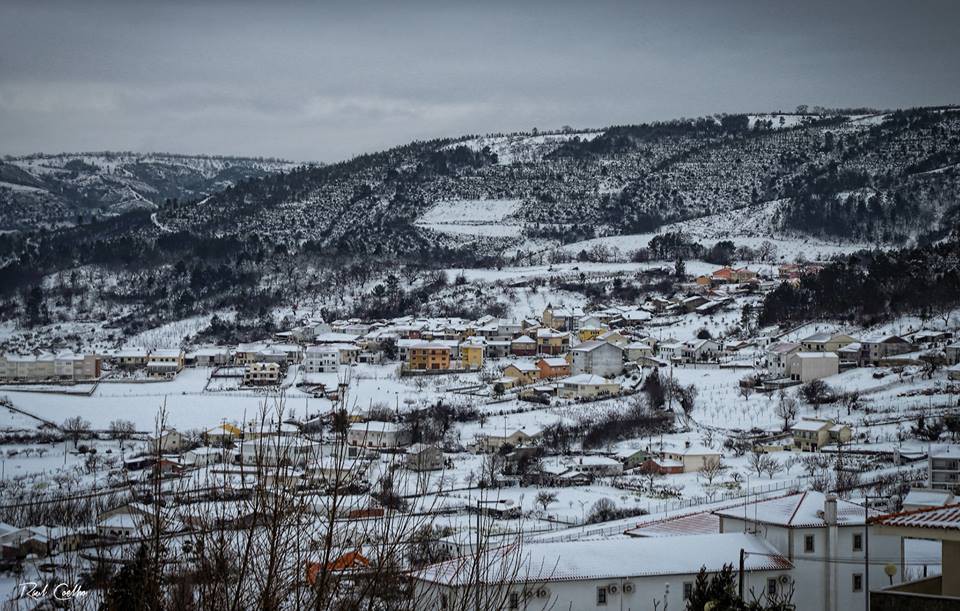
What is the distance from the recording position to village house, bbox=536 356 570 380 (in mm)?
42844

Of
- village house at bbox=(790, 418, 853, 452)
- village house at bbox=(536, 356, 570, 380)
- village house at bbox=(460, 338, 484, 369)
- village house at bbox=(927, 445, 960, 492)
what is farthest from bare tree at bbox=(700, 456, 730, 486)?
village house at bbox=(460, 338, 484, 369)

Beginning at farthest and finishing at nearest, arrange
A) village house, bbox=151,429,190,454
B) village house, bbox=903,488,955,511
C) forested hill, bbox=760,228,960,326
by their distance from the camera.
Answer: forested hill, bbox=760,228,960,326 → village house, bbox=151,429,190,454 → village house, bbox=903,488,955,511

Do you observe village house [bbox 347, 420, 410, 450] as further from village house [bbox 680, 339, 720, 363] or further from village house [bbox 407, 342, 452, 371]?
village house [bbox 680, 339, 720, 363]

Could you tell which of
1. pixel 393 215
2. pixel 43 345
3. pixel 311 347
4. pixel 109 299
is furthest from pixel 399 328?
pixel 393 215

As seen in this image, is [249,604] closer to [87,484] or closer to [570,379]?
[87,484]

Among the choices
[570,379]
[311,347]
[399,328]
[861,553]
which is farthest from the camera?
[399,328]

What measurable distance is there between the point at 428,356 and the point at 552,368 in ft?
16.0

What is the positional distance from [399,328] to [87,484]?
81.5 ft

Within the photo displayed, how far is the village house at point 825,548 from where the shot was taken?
15.1m

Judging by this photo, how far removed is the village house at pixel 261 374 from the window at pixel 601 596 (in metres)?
28.6

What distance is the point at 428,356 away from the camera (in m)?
45.2

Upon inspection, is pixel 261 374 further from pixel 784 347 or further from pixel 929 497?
pixel 929 497

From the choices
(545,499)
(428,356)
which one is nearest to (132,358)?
(428,356)

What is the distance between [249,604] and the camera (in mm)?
5695
